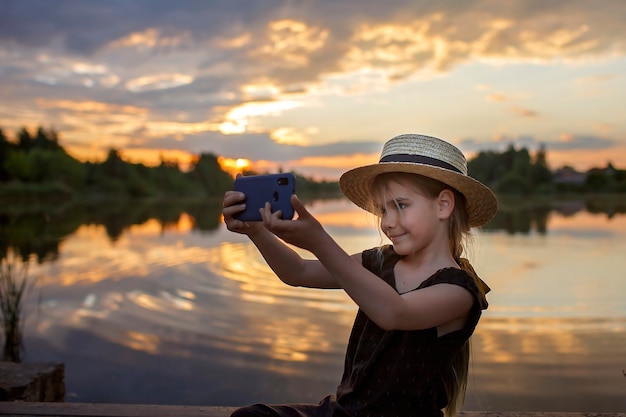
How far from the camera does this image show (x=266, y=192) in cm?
166

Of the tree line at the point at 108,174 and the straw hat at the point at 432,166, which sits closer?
the straw hat at the point at 432,166

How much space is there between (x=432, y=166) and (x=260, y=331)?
17.3 ft

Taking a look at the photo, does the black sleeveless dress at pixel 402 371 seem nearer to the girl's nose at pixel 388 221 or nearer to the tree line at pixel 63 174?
the girl's nose at pixel 388 221

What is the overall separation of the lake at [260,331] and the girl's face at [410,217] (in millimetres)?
3063

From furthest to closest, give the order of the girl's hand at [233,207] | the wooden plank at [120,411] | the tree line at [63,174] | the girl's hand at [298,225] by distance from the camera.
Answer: the tree line at [63,174] < the wooden plank at [120,411] < the girl's hand at [233,207] < the girl's hand at [298,225]

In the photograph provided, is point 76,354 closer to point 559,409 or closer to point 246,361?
point 246,361

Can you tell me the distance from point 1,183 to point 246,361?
55248 mm

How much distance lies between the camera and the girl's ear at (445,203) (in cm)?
200

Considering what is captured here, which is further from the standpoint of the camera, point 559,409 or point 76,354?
point 76,354

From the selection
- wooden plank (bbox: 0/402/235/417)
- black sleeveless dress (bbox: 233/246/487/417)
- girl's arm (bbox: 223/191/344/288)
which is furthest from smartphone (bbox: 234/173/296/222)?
wooden plank (bbox: 0/402/235/417)

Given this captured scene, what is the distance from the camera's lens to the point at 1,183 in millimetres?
54438

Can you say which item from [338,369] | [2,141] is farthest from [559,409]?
[2,141]

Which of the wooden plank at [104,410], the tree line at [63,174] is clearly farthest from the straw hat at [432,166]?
the tree line at [63,174]

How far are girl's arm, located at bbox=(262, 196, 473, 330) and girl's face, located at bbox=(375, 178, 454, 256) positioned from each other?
189 mm
